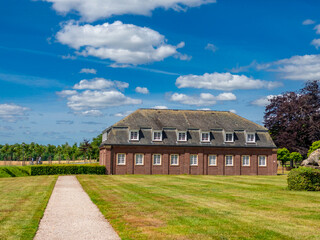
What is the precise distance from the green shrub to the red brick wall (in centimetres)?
986

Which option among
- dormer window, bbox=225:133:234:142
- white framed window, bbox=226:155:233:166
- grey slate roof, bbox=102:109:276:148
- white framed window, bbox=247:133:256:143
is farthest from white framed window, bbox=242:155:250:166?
dormer window, bbox=225:133:234:142

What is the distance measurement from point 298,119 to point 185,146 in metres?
25.0

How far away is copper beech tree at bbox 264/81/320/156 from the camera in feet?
204

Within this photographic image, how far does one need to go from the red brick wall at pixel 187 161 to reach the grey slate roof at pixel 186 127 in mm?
818

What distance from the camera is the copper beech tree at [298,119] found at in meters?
62.2

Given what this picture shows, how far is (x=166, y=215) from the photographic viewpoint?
48.0 feet

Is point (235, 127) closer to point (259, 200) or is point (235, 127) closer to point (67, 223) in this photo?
point (259, 200)

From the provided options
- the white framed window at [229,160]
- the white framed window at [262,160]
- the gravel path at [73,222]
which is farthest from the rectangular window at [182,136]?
the gravel path at [73,222]

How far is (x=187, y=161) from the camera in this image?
50062 mm

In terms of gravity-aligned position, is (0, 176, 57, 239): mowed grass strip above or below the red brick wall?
below

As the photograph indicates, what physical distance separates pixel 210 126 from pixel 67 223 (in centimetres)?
4082

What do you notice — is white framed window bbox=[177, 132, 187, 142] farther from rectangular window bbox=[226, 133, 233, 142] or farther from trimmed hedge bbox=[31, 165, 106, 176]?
trimmed hedge bbox=[31, 165, 106, 176]

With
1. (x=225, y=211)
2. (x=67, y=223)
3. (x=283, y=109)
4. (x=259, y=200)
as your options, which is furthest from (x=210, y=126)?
(x=67, y=223)

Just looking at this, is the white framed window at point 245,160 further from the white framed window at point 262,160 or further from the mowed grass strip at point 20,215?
the mowed grass strip at point 20,215
